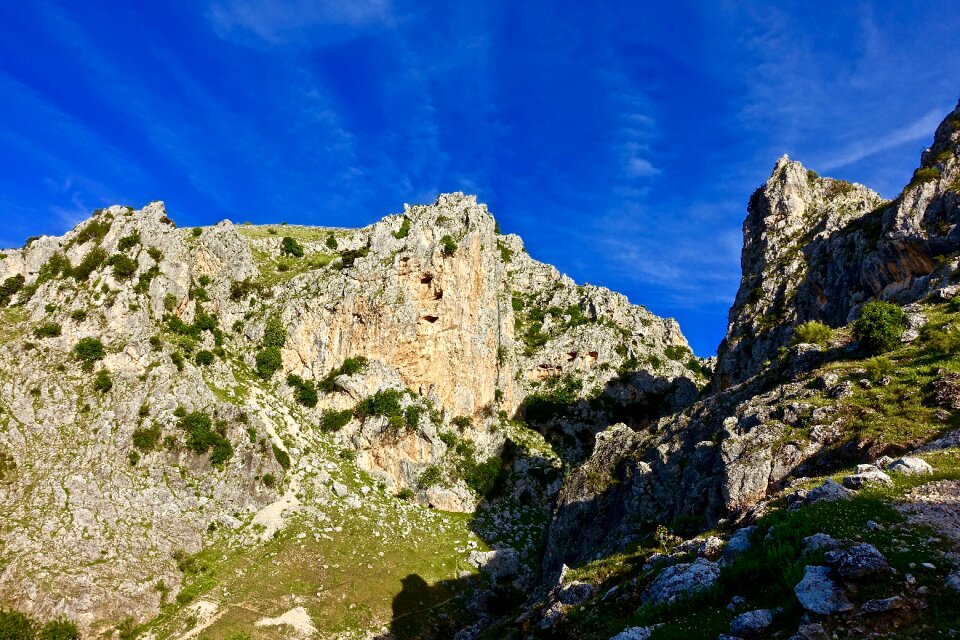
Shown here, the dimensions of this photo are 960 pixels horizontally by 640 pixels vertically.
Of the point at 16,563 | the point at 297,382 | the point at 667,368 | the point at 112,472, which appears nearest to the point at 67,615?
the point at 16,563

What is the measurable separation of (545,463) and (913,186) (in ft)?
172

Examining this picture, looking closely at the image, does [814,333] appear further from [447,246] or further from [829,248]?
[447,246]

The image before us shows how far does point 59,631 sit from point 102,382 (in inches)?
974

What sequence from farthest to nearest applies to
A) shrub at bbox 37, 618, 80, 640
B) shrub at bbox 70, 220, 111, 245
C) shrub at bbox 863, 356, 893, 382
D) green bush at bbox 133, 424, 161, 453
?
shrub at bbox 70, 220, 111, 245 < green bush at bbox 133, 424, 161, 453 < shrub at bbox 37, 618, 80, 640 < shrub at bbox 863, 356, 893, 382

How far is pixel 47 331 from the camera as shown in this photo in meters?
53.2

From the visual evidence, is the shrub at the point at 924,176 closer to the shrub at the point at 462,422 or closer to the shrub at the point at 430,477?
the shrub at the point at 462,422

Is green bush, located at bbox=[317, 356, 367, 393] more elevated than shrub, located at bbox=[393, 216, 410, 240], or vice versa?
shrub, located at bbox=[393, 216, 410, 240]

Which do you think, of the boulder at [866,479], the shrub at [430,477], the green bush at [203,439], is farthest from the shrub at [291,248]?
the boulder at [866,479]

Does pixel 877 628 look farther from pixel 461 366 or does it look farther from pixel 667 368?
pixel 667 368

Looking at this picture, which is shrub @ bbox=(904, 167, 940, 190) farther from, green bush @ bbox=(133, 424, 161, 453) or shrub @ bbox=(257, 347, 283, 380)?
green bush @ bbox=(133, 424, 161, 453)

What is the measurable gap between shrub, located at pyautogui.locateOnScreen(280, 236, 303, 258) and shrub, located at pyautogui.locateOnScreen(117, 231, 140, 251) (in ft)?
83.6

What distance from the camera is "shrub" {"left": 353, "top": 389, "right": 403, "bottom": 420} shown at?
68875 mm

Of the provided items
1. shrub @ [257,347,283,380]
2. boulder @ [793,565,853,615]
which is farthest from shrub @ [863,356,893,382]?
shrub @ [257,347,283,380]

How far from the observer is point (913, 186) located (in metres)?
46.8
